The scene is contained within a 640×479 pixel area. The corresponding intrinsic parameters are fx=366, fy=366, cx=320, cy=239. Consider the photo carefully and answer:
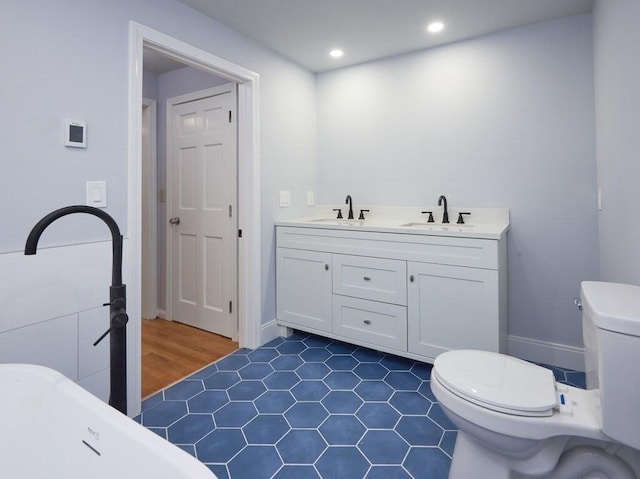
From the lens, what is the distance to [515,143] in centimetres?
246

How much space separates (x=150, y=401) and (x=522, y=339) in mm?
2396

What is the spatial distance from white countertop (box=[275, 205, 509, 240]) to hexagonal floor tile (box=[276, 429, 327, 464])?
1.27m

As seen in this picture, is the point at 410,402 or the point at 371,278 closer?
the point at 410,402

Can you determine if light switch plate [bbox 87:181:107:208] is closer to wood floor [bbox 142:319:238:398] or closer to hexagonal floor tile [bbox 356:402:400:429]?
wood floor [bbox 142:319:238:398]

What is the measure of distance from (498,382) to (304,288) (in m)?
1.69

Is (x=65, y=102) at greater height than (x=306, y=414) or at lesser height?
greater

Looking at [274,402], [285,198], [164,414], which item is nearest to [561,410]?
[274,402]

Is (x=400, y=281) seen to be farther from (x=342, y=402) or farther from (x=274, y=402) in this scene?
(x=274, y=402)

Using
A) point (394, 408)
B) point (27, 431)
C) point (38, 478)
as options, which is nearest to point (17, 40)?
point (27, 431)

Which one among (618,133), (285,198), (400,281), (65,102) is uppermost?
(65,102)

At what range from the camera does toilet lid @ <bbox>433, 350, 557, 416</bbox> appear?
1146 millimetres

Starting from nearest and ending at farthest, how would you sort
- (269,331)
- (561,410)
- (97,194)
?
(561,410)
(97,194)
(269,331)

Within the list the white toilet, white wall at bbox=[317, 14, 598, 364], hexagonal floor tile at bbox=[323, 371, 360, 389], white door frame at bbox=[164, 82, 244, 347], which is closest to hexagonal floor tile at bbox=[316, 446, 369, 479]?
the white toilet

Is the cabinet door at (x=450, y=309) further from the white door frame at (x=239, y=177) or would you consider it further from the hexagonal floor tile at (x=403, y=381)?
the white door frame at (x=239, y=177)
